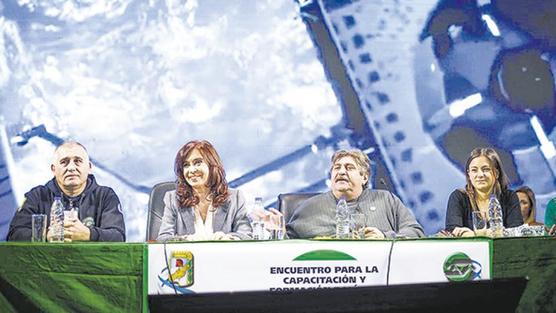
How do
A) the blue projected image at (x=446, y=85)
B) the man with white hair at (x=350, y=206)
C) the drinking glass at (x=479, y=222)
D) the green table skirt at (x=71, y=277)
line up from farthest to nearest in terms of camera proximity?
the blue projected image at (x=446, y=85) → the man with white hair at (x=350, y=206) → the drinking glass at (x=479, y=222) → the green table skirt at (x=71, y=277)

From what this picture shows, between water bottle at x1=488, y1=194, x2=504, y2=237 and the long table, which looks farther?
water bottle at x1=488, y1=194, x2=504, y2=237

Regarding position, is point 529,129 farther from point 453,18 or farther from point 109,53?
→ point 109,53

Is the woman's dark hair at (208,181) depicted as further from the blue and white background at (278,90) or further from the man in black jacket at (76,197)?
the blue and white background at (278,90)

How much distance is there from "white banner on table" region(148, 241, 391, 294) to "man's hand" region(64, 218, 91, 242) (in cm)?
92

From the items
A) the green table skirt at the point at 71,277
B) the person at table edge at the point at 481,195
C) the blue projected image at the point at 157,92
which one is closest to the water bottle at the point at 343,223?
the person at table edge at the point at 481,195

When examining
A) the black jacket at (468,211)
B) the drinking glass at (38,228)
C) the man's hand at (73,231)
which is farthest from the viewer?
the black jacket at (468,211)

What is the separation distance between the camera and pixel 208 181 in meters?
2.91

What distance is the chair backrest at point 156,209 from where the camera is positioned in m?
3.02

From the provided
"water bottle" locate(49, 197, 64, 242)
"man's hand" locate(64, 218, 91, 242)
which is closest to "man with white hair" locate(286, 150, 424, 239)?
"man's hand" locate(64, 218, 91, 242)

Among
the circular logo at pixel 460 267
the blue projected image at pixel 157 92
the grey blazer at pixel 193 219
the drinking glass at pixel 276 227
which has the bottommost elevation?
the circular logo at pixel 460 267

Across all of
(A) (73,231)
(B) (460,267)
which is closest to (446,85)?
(A) (73,231)

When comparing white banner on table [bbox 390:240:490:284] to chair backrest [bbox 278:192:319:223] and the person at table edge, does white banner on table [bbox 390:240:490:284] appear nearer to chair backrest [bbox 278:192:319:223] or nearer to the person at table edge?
the person at table edge

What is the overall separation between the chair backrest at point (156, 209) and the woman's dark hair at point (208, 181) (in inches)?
6.3

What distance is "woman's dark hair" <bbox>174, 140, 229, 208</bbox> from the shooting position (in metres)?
2.87
